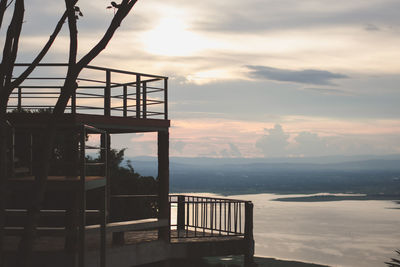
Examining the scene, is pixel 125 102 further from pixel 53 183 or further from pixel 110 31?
pixel 110 31

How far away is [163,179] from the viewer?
18938 millimetres

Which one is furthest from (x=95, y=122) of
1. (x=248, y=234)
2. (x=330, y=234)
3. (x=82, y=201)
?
(x=330, y=234)

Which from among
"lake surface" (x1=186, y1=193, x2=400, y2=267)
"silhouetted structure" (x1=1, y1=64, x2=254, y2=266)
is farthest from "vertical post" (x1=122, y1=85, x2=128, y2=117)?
"lake surface" (x1=186, y1=193, x2=400, y2=267)

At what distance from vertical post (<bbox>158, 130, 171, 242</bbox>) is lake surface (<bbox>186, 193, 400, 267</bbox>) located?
68710mm

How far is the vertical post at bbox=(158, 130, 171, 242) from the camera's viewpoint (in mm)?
18844

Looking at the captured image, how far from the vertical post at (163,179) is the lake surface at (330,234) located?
68.7m

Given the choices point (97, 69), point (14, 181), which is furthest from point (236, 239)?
point (14, 181)

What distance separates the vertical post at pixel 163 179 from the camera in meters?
18.8

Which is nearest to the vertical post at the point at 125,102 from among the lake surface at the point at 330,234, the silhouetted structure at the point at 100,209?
the silhouetted structure at the point at 100,209

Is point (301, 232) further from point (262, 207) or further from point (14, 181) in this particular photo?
point (14, 181)

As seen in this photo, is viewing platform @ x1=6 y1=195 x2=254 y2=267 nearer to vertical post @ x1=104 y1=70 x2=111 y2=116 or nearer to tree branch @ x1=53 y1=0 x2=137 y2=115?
vertical post @ x1=104 y1=70 x2=111 y2=116

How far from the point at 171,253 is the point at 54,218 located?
8.66 m

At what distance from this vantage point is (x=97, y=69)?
1697 centimetres

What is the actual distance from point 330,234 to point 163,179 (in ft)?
372
